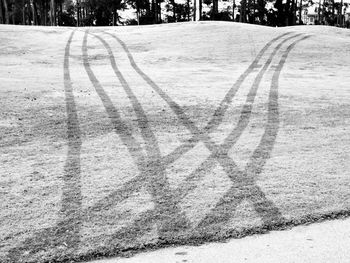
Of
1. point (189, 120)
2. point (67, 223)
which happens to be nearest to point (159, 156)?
point (189, 120)

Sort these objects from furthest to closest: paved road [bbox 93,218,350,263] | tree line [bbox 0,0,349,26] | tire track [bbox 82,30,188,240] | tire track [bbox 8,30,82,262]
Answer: tree line [bbox 0,0,349,26] < tire track [bbox 82,30,188,240] < tire track [bbox 8,30,82,262] < paved road [bbox 93,218,350,263]

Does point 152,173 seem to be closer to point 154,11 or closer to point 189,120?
point 189,120

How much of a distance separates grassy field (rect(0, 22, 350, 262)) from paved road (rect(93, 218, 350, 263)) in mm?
179

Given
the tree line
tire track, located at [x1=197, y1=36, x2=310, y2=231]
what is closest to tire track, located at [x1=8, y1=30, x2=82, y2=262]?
tire track, located at [x1=197, y1=36, x2=310, y2=231]

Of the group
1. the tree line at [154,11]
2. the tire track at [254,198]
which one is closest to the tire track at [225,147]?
the tire track at [254,198]

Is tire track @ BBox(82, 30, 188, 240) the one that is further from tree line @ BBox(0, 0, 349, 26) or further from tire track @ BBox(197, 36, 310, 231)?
tree line @ BBox(0, 0, 349, 26)

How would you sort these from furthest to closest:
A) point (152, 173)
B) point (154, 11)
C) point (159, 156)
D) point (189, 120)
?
point (154, 11) < point (189, 120) < point (159, 156) < point (152, 173)

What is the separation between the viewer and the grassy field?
15.6ft

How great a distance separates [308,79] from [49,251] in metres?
12.1

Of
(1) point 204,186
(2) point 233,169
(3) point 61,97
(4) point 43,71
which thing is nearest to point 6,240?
(1) point 204,186

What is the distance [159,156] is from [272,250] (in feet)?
9.80

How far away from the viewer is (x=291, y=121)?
9.11 m

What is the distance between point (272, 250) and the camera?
432 cm

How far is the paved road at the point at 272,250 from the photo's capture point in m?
4.15
